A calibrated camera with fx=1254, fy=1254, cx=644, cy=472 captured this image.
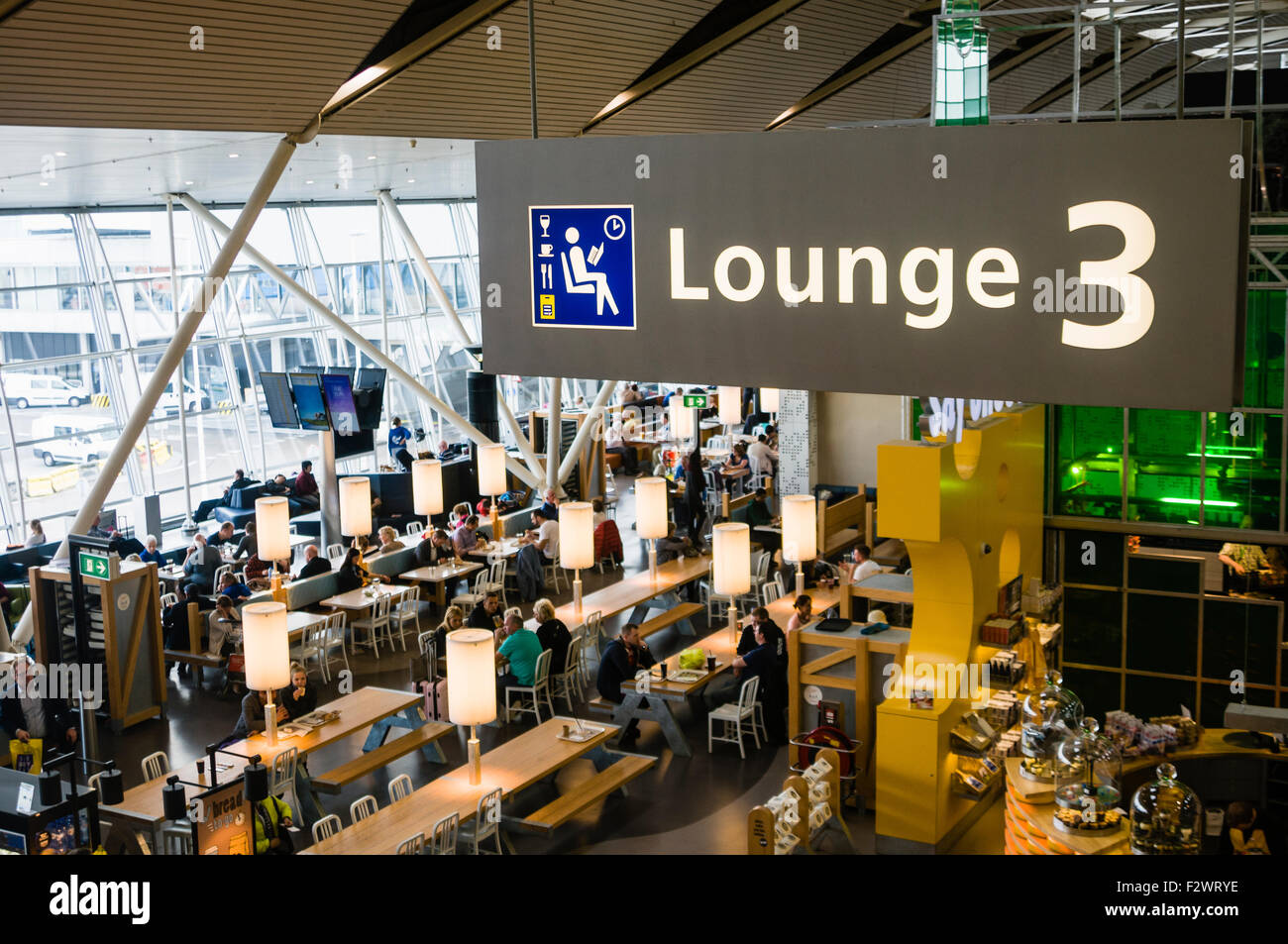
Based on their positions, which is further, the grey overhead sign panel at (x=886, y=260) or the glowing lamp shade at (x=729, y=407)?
the glowing lamp shade at (x=729, y=407)

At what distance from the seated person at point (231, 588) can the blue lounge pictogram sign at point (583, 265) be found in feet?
34.1

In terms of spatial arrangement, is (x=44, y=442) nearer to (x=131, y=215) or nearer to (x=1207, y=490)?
(x=131, y=215)

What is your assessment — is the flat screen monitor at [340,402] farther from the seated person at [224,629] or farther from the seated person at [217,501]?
the seated person at [224,629]

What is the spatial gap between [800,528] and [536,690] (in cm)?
318

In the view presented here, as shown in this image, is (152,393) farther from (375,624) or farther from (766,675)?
(766,675)

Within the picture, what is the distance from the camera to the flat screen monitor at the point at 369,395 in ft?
54.0

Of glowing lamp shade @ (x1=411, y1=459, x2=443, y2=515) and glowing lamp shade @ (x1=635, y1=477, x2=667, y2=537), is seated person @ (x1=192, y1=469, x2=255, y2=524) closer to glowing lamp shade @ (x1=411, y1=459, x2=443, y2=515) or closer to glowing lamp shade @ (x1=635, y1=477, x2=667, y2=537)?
glowing lamp shade @ (x1=411, y1=459, x2=443, y2=515)

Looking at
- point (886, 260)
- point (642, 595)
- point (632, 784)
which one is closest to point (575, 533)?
point (642, 595)

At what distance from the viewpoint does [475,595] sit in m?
15.0

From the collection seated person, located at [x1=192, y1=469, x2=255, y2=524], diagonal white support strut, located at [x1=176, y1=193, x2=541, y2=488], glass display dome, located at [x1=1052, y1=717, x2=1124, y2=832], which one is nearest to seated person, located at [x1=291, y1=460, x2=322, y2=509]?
seated person, located at [x1=192, y1=469, x2=255, y2=524]

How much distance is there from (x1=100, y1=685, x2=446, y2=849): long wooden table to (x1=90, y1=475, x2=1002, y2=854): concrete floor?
0.35 meters

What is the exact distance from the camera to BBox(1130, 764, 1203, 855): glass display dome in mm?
6402

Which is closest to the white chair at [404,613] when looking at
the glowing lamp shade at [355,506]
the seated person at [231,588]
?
the glowing lamp shade at [355,506]
